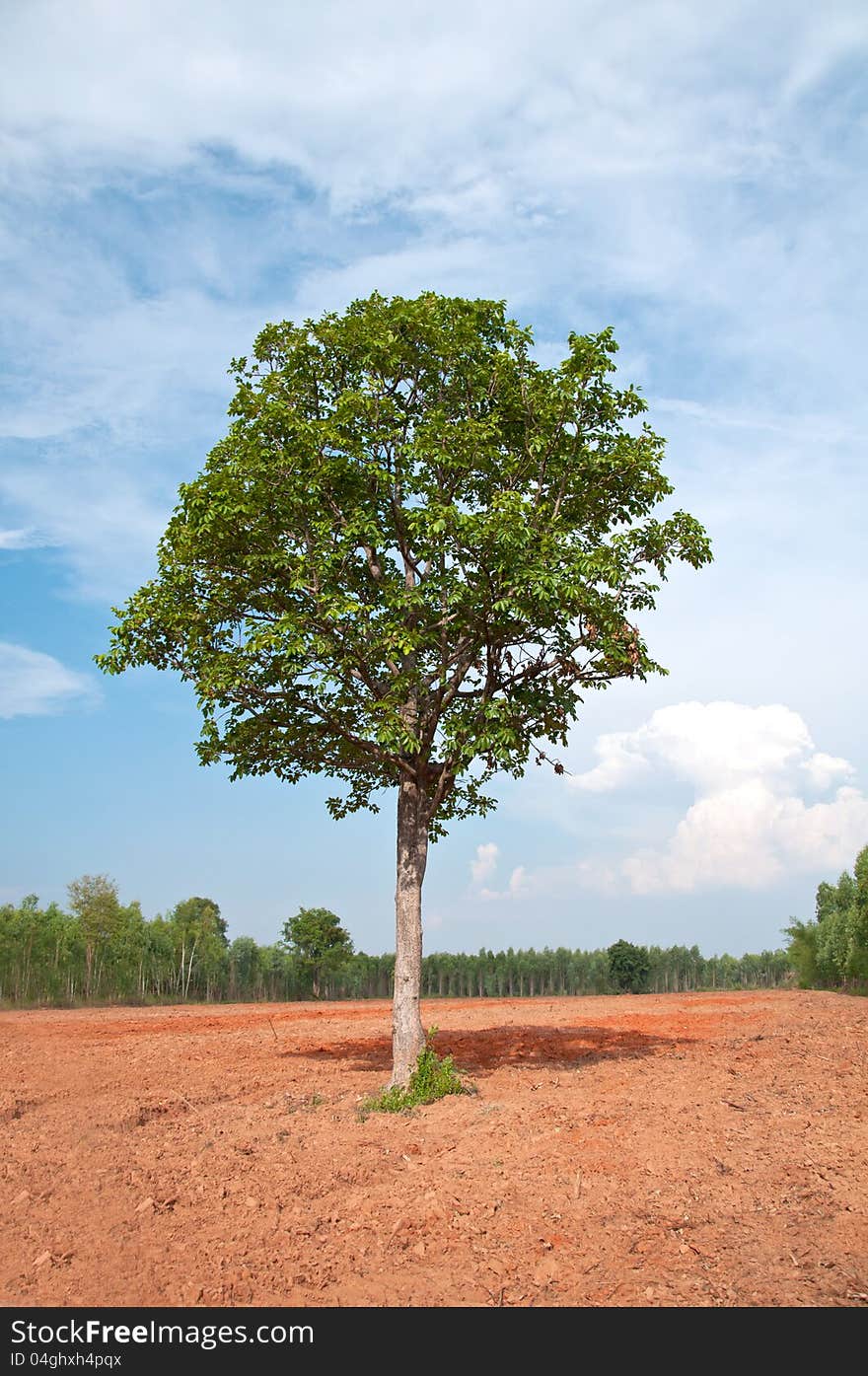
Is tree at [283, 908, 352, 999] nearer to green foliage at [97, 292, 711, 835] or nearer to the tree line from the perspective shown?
the tree line

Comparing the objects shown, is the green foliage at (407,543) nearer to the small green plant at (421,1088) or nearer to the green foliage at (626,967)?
the small green plant at (421,1088)

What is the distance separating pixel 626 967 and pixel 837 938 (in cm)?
2279

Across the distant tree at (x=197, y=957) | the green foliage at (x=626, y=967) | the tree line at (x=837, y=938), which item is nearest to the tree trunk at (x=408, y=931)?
the tree line at (x=837, y=938)

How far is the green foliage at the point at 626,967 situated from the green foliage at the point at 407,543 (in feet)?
204

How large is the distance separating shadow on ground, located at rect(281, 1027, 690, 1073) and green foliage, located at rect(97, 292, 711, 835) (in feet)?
17.3

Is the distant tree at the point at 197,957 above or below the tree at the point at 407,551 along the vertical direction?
below

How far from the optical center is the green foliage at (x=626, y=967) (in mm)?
72000

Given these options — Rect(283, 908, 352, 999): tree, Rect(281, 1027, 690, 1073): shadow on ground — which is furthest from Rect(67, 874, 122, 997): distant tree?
Rect(281, 1027, 690, 1073): shadow on ground

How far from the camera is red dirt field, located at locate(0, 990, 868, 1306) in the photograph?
6723 mm

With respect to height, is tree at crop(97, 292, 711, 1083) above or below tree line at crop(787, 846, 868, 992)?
above

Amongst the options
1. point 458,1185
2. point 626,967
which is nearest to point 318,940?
point 626,967

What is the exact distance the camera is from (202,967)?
61.1 metres
